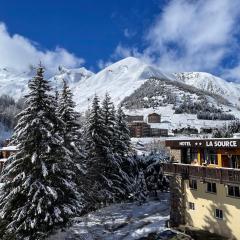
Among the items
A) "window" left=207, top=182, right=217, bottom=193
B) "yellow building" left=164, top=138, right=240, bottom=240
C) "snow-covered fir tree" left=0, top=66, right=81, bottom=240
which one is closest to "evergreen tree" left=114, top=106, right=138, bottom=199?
"yellow building" left=164, top=138, right=240, bottom=240

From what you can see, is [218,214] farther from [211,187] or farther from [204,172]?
[204,172]

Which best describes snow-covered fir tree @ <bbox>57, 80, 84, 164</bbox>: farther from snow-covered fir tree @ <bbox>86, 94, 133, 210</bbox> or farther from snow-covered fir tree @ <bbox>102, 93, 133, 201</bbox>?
snow-covered fir tree @ <bbox>102, 93, 133, 201</bbox>

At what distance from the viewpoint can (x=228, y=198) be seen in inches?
1282

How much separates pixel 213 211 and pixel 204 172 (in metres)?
3.67

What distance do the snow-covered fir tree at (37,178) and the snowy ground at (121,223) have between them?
3.28 m

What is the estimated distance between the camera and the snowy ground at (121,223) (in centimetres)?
3744

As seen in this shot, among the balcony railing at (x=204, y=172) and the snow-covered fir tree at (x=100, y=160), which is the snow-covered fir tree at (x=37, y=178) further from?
the snow-covered fir tree at (x=100, y=160)

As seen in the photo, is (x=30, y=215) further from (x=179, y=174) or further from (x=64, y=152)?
(x=179, y=174)

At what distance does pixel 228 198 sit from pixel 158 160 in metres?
28.1

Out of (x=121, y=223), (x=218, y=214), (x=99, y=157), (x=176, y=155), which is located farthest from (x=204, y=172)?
(x=99, y=157)

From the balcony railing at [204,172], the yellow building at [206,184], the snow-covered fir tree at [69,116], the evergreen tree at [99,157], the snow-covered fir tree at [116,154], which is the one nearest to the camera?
the balcony railing at [204,172]

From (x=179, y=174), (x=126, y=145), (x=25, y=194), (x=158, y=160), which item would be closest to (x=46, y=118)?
(x=25, y=194)

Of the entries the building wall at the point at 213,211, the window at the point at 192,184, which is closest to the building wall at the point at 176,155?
the building wall at the point at 213,211

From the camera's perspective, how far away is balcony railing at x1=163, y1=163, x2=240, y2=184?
30938 mm
